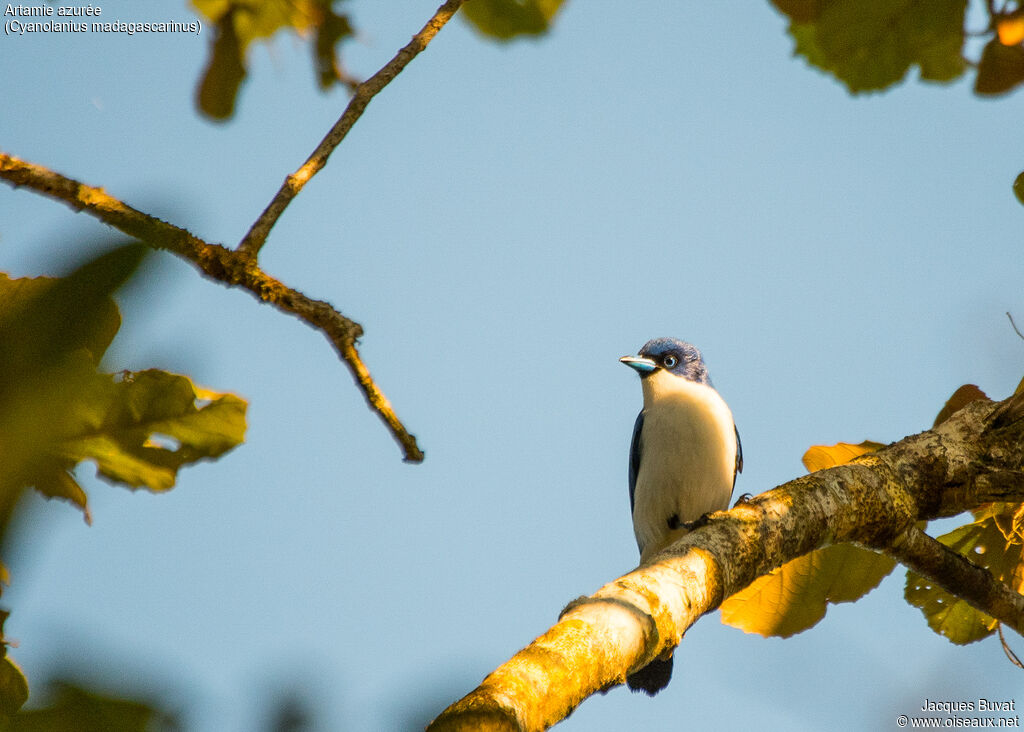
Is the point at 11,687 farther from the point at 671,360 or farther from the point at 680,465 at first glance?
the point at 671,360

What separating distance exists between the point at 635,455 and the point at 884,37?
158 inches

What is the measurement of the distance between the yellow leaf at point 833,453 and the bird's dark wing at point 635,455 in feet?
8.85

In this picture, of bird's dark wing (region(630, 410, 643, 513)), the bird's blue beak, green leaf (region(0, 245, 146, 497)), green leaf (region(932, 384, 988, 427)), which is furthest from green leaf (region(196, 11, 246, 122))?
the bird's blue beak

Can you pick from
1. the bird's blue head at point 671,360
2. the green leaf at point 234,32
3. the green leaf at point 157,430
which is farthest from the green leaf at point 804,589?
the bird's blue head at point 671,360

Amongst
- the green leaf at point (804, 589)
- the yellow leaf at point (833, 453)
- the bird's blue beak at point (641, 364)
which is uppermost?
the bird's blue beak at point (641, 364)

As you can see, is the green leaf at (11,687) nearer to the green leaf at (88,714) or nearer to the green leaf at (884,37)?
the green leaf at (88,714)

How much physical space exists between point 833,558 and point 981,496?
60 cm

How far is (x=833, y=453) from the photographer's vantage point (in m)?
3.68

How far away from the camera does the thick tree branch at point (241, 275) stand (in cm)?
225

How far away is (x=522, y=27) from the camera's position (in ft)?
11.3

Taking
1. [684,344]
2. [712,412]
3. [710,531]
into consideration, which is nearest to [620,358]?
[684,344]

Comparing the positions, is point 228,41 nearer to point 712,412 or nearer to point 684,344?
point 712,412

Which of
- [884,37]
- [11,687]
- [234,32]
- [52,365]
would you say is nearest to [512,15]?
[234,32]

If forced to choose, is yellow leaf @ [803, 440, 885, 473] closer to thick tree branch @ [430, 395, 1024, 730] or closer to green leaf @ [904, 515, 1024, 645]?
thick tree branch @ [430, 395, 1024, 730]
